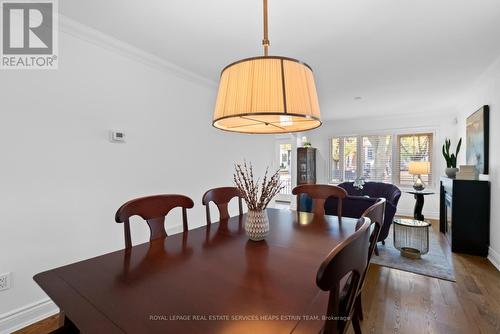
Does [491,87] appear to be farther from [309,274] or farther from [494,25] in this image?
[309,274]

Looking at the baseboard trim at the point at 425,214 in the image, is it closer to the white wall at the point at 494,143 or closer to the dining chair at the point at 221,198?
the white wall at the point at 494,143

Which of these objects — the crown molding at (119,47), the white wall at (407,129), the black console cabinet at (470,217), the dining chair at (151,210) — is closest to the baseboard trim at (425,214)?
the white wall at (407,129)

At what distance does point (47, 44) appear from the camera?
1940 millimetres

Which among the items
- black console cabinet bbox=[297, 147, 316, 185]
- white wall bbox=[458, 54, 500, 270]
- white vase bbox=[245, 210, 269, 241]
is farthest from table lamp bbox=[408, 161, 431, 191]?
white vase bbox=[245, 210, 269, 241]

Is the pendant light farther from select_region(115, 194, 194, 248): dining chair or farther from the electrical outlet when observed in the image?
the electrical outlet

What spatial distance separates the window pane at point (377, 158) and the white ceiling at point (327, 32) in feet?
8.58

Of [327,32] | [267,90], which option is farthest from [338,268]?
[327,32]

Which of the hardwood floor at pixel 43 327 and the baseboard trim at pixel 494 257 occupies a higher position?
the baseboard trim at pixel 494 257

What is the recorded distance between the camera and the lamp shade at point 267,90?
1.00 metres

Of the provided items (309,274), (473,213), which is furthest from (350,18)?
(473,213)

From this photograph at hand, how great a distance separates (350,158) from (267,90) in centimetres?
580

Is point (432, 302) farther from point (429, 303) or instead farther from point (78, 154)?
point (78, 154)

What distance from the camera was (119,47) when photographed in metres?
2.33

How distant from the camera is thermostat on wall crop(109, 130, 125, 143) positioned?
7.54ft
